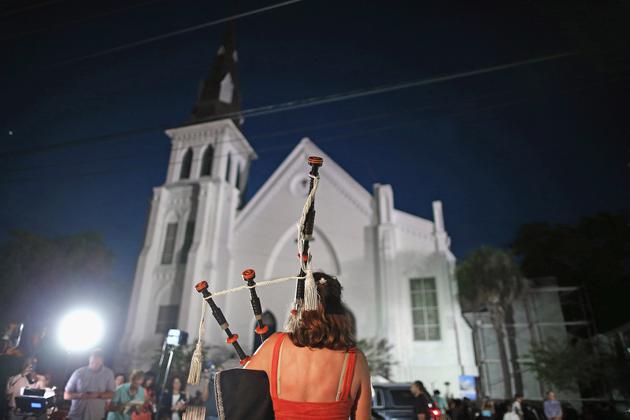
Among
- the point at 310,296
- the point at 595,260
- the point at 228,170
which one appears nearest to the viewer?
the point at 310,296

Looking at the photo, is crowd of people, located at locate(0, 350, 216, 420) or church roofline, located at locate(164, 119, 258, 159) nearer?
crowd of people, located at locate(0, 350, 216, 420)

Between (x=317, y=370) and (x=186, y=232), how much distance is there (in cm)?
1916

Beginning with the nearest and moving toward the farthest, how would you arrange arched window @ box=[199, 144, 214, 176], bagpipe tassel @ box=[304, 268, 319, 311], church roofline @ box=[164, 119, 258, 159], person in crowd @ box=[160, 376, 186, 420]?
bagpipe tassel @ box=[304, 268, 319, 311]
person in crowd @ box=[160, 376, 186, 420]
arched window @ box=[199, 144, 214, 176]
church roofline @ box=[164, 119, 258, 159]

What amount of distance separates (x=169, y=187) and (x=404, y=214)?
12.8 metres

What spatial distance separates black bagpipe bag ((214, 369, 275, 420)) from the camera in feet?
4.57

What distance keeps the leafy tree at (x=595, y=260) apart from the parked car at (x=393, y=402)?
1302 centimetres

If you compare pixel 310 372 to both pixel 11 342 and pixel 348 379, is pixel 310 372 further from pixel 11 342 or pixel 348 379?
pixel 11 342

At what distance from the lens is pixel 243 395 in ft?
4.62

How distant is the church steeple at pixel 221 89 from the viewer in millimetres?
24984

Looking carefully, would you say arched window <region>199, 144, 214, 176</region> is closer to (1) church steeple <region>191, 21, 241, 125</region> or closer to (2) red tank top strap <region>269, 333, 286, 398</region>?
(1) church steeple <region>191, 21, 241, 125</region>

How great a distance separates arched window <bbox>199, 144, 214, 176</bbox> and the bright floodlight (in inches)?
468

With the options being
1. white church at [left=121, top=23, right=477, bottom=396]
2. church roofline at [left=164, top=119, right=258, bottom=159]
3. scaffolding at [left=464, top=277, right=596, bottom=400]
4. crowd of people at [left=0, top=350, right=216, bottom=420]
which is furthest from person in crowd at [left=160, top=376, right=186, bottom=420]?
church roofline at [left=164, top=119, right=258, bottom=159]

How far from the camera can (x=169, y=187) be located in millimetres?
20953

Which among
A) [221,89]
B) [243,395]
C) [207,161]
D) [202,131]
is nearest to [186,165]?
[207,161]
